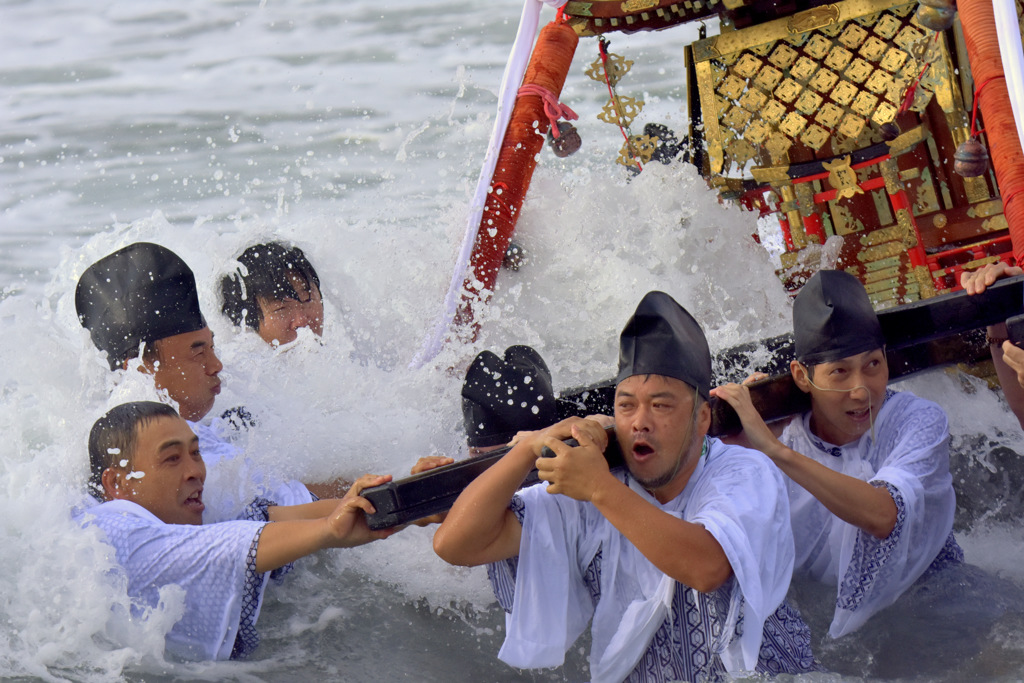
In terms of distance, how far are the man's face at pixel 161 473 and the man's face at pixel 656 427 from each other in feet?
3.81

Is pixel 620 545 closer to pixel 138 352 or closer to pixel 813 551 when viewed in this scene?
pixel 813 551

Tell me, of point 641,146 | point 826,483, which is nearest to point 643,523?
point 826,483

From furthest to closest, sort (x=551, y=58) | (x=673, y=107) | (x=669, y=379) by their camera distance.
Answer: (x=673, y=107) → (x=551, y=58) → (x=669, y=379)

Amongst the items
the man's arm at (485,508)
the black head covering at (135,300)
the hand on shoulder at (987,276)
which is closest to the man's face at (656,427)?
the man's arm at (485,508)

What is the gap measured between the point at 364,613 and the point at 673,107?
864 centimetres

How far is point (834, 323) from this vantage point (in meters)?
2.71

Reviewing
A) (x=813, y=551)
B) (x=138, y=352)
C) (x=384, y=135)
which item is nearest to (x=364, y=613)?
(x=138, y=352)

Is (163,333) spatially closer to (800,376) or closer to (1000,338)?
(800,376)

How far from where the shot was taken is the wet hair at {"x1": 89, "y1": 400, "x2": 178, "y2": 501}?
105 inches

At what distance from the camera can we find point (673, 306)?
2.37 meters

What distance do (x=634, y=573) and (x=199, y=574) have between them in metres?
1.04

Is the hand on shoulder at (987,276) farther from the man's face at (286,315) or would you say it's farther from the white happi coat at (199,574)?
the man's face at (286,315)

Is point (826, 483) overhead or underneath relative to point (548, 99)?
underneath

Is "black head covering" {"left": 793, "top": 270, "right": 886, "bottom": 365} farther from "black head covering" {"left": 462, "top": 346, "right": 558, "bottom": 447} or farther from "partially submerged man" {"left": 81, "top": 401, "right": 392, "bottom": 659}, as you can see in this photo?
"partially submerged man" {"left": 81, "top": 401, "right": 392, "bottom": 659}
